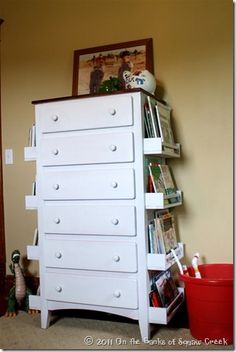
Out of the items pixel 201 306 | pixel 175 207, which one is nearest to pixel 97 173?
pixel 175 207

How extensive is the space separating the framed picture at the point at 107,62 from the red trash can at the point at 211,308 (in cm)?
124

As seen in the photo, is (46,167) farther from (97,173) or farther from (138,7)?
(138,7)

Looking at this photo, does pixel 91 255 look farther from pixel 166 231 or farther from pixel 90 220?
pixel 166 231

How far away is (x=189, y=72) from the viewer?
2199 mm

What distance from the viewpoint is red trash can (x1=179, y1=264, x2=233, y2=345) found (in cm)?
173

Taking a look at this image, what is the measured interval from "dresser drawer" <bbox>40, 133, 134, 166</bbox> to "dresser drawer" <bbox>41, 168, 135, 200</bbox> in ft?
0.18

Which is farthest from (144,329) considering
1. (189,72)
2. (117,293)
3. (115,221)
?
(189,72)

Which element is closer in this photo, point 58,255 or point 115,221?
point 115,221

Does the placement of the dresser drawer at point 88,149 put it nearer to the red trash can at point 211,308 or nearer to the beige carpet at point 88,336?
the red trash can at point 211,308

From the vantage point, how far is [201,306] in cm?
178

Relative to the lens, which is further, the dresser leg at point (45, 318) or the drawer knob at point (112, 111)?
the dresser leg at point (45, 318)

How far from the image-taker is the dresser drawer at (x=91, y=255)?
72.5 inches

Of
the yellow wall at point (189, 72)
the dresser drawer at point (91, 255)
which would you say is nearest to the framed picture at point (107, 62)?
the yellow wall at point (189, 72)

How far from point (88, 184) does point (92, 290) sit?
1.84 feet
